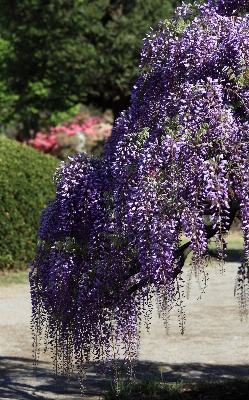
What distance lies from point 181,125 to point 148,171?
15.1 inches

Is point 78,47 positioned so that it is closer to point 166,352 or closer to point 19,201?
point 19,201

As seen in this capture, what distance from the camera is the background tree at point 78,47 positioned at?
2527 centimetres

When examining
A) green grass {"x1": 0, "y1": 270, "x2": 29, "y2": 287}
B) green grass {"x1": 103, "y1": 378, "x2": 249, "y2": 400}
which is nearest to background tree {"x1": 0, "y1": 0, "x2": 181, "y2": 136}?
green grass {"x1": 0, "y1": 270, "x2": 29, "y2": 287}

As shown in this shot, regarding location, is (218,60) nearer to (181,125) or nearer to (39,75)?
(181,125)

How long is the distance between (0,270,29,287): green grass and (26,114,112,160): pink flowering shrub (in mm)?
16471

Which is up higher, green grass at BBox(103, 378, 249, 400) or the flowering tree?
the flowering tree

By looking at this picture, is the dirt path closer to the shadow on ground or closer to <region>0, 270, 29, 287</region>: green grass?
the shadow on ground

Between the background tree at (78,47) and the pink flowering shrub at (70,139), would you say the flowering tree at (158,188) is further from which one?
the pink flowering shrub at (70,139)

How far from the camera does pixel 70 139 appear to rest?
31.9 metres

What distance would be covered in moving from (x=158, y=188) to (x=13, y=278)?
9.36 meters

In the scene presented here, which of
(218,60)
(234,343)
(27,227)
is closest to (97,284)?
(218,60)

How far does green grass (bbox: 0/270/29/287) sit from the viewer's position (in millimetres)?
13401

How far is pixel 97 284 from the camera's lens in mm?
5273

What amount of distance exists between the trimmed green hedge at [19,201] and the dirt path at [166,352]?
2.19 meters
